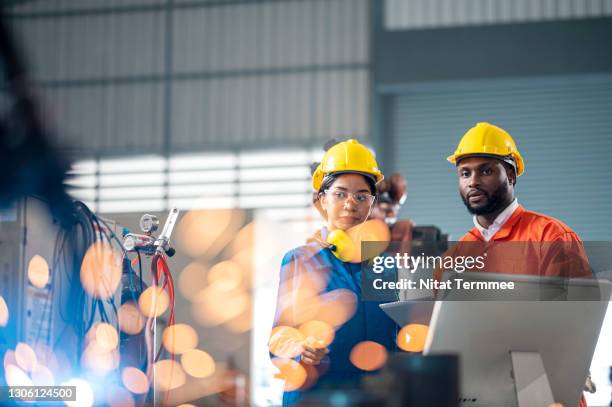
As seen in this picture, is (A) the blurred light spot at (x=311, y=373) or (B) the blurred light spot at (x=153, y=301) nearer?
(A) the blurred light spot at (x=311, y=373)

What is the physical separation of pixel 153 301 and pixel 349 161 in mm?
787

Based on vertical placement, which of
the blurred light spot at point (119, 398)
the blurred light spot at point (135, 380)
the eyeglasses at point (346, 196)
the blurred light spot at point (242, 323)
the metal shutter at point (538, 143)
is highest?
the metal shutter at point (538, 143)

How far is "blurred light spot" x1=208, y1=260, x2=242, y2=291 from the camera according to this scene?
9.43 feet

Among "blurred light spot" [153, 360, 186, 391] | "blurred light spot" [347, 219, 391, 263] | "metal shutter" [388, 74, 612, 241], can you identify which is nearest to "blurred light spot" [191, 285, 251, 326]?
"blurred light spot" [153, 360, 186, 391]

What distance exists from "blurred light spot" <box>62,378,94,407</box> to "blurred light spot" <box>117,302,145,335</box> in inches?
8.5

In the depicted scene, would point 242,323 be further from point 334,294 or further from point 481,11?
point 481,11

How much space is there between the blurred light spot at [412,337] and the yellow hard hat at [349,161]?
1.84ft

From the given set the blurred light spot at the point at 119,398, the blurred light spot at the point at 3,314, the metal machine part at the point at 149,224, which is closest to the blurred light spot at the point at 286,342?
the blurred light spot at the point at 119,398

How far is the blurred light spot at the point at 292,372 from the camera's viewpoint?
260cm

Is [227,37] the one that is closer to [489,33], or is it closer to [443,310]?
[489,33]

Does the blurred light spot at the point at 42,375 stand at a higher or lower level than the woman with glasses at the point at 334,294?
lower

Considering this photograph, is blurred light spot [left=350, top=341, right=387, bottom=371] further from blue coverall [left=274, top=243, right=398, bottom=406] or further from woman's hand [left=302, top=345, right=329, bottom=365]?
woman's hand [left=302, top=345, right=329, bottom=365]

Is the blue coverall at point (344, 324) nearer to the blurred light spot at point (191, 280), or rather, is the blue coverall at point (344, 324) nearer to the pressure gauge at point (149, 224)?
the blurred light spot at point (191, 280)

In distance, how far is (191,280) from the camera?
2.86 m
